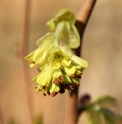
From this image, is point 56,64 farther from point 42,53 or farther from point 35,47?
point 35,47

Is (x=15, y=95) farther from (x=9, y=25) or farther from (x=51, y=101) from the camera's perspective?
(x=9, y=25)

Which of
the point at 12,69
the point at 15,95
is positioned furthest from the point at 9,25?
the point at 15,95

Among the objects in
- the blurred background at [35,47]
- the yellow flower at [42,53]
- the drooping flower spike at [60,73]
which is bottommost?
the blurred background at [35,47]

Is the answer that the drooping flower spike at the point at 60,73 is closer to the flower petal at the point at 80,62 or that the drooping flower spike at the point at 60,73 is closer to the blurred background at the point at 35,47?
the flower petal at the point at 80,62

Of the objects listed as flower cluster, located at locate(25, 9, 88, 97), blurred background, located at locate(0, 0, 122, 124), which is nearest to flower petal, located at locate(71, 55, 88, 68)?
flower cluster, located at locate(25, 9, 88, 97)

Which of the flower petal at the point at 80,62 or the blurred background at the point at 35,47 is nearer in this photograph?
the flower petal at the point at 80,62

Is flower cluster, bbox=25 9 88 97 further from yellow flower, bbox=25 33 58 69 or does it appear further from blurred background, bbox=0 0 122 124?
blurred background, bbox=0 0 122 124

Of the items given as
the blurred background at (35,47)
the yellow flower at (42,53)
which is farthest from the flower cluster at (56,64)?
the blurred background at (35,47)

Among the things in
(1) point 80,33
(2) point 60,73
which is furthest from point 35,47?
(2) point 60,73
